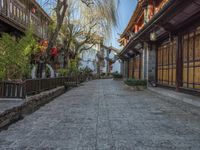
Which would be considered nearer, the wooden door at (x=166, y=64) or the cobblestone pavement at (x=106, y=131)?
the cobblestone pavement at (x=106, y=131)

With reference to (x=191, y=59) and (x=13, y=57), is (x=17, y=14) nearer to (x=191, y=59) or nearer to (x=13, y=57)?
(x=13, y=57)

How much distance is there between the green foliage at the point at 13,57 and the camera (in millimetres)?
7930

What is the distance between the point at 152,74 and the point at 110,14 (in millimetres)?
6898

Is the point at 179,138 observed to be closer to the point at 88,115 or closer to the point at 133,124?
the point at 133,124

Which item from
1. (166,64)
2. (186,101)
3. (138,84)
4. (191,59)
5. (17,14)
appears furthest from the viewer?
(17,14)

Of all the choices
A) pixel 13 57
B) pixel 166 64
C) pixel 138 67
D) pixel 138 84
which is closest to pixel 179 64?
pixel 166 64

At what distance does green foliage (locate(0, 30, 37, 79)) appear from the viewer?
7930mm

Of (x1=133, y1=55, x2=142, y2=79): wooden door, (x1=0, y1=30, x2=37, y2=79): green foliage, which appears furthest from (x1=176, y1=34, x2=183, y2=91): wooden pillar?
(x1=133, y1=55, x2=142, y2=79): wooden door

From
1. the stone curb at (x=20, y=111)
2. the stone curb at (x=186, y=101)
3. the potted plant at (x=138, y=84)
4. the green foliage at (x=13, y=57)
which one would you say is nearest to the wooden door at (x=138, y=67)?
the potted plant at (x=138, y=84)

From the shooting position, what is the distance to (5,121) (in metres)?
5.35

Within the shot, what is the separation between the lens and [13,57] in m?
8.03

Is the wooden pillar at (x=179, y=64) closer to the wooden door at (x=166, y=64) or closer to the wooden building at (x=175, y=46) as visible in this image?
the wooden building at (x=175, y=46)

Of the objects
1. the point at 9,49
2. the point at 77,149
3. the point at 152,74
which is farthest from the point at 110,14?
the point at 152,74

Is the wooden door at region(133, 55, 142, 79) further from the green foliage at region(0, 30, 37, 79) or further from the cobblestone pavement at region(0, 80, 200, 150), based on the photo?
the cobblestone pavement at region(0, 80, 200, 150)
